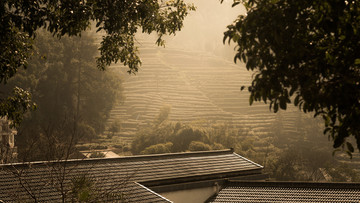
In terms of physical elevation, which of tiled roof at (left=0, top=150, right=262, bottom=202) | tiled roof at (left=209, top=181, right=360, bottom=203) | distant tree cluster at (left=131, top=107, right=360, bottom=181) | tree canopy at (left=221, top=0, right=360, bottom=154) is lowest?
distant tree cluster at (left=131, top=107, right=360, bottom=181)

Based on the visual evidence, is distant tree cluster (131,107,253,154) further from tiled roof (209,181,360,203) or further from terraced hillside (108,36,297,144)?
tiled roof (209,181,360,203)

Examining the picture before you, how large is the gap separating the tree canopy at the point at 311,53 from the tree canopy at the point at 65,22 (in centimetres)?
318

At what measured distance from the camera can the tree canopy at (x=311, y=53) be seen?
437 centimetres

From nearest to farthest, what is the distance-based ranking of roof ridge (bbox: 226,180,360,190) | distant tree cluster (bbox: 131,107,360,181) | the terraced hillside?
roof ridge (bbox: 226,180,360,190) < distant tree cluster (bbox: 131,107,360,181) < the terraced hillside

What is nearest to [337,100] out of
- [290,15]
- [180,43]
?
[290,15]

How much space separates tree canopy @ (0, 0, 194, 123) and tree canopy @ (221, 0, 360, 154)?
3.18m

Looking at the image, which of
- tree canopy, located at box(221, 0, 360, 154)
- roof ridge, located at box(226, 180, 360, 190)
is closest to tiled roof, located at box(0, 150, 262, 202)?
A: roof ridge, located at box(226, 180, 360, 190)

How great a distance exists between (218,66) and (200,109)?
1050 inches

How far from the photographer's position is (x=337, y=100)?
4406mm

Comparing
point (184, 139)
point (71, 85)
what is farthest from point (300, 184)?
point (71, 85)

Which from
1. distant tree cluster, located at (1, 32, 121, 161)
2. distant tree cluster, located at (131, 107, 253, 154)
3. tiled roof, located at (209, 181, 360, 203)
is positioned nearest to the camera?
tiled roof, located at (209, 181, 360, 203)

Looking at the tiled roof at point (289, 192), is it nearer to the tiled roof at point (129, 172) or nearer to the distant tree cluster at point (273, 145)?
the tiled roof at point (129, 172)

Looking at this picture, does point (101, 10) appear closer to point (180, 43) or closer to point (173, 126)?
point (173, 126)

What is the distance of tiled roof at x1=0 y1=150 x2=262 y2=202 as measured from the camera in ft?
36.7
